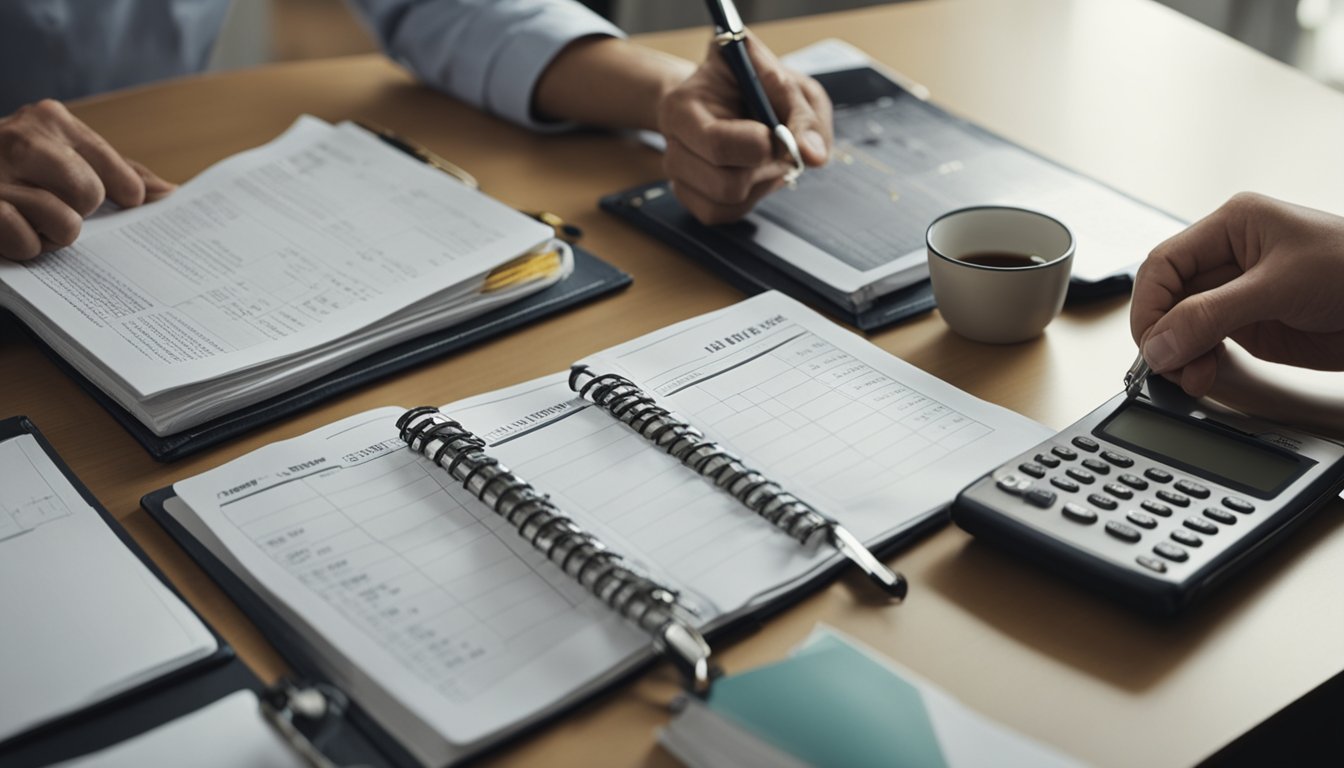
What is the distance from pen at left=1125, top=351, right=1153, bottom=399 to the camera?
2.54ft

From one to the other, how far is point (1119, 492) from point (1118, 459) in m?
0.04

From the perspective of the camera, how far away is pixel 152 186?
1.02 metres

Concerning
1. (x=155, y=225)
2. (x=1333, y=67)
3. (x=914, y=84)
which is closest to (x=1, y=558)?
(x=155, y=225)

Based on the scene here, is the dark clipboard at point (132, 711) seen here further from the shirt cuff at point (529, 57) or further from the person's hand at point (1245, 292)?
the shirt cuff at point (529, 57)

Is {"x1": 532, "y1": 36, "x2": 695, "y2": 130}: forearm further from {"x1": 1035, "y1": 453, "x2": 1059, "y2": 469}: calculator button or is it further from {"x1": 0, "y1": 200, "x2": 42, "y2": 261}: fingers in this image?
{"x1": 1035, "y1": 453, "x2": 1059, "y2": 469}: calculator button

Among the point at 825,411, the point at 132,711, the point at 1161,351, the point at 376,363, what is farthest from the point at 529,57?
the point at 132,711

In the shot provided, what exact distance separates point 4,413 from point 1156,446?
0.75 m

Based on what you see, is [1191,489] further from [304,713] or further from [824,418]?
[304,713]

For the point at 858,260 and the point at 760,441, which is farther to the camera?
the point at 858,260

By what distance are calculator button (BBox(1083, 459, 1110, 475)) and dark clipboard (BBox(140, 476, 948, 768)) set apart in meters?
0.09

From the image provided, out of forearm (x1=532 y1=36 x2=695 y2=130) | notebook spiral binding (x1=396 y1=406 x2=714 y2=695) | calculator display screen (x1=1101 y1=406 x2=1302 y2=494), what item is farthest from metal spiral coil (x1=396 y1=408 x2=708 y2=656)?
forearm (x1=532 y1=36 x2=695 y2=130)

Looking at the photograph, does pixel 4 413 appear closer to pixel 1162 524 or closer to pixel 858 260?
pixel 858 260

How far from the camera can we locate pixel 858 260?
0.96 m

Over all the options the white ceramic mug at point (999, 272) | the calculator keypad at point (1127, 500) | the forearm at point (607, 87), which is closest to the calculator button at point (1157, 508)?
the calculator keypad at point (1127, 500)
